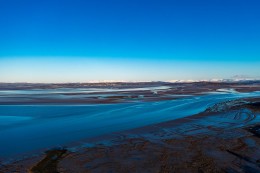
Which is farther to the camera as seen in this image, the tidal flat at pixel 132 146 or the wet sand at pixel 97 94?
the wet sand at pixel 97 94

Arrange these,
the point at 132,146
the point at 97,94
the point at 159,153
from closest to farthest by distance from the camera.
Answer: the point at 159,153, the point at 132,146, the point at 97,94

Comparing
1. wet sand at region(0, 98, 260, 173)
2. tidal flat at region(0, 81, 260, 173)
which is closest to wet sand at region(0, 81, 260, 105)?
tidal flat at region(0, 81, 260, 173)

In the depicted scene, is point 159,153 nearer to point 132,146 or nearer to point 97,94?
point 132,146

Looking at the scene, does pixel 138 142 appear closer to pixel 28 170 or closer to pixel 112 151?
pixel 112 151

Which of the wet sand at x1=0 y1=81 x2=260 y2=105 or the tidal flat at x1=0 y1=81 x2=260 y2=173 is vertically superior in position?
the wet sand at x1=0 y1=81 x2=260 y2=105

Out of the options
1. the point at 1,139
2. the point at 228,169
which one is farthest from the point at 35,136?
the point at 228,169

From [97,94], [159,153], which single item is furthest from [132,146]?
[97,94]

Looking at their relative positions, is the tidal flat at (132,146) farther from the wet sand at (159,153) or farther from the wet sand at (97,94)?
the wet sand at (97,94)

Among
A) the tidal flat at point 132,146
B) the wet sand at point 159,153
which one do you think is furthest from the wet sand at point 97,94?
the wet sand at point 159,153

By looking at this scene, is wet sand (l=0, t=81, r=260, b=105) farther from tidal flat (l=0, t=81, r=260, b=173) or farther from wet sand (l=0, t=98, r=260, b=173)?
wet sand (l=0, t=98, r=260, b=173)
